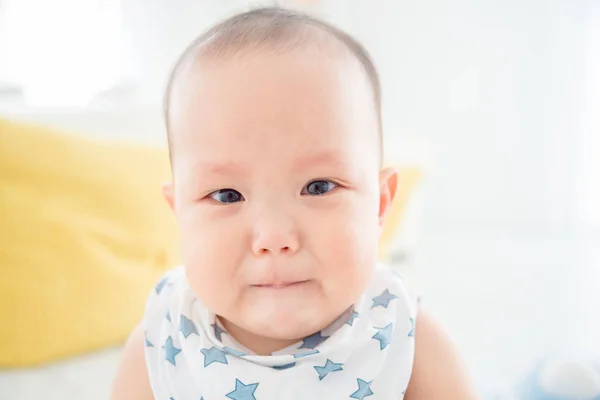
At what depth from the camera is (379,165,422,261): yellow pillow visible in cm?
176

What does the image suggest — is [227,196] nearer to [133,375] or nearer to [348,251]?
[348,251]

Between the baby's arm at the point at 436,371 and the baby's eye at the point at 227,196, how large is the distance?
0.99 feet

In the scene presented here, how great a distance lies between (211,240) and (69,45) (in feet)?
5.37

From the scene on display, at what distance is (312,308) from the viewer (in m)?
0.71

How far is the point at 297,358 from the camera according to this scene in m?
0.74

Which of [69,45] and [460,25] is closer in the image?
[69,45]

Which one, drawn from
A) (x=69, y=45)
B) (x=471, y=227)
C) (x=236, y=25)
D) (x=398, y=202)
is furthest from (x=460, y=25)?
(x=236, y=25)

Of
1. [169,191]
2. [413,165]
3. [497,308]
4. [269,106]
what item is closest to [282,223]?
[269,106]

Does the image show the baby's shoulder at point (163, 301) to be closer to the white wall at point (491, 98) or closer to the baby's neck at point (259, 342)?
the baby's neck at point (259, 342)

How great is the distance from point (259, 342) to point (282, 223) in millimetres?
184

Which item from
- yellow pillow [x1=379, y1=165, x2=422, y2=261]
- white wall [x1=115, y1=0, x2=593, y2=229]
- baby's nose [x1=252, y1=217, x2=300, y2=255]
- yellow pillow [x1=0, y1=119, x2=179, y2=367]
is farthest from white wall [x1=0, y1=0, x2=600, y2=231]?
baby's nose [x1=252, y1=217, x2=300, y2=255]

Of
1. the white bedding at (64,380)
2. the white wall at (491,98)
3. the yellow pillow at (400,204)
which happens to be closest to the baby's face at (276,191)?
the white bedding at (64,380)

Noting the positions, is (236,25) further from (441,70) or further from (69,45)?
(441,70)

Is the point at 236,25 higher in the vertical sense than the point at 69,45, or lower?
higher
